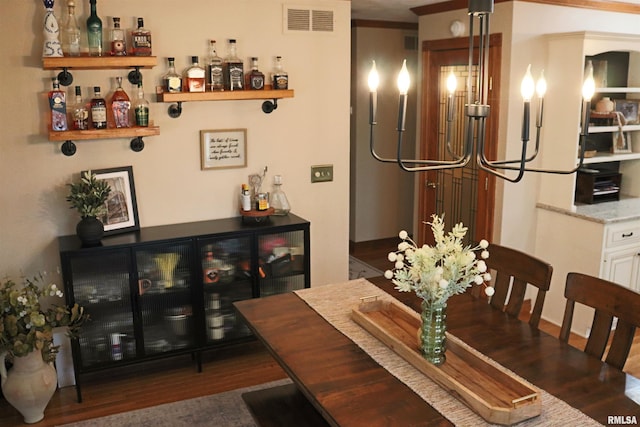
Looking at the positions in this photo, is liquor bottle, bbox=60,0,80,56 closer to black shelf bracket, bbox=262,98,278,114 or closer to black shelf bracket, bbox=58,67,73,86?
black shelf bracket, bbox=58,67,73,86

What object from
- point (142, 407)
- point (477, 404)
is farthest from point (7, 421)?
point (477, 404)

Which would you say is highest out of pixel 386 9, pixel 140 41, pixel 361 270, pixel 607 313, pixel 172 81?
pixel 386 9

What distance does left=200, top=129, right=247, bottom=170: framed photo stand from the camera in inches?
155

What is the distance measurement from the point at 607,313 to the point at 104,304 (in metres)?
2.63

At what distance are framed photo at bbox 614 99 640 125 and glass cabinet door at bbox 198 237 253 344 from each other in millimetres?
3121

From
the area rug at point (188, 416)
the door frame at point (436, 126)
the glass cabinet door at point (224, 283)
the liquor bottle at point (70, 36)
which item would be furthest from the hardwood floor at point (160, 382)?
the liquor bottle at point (70, 36)

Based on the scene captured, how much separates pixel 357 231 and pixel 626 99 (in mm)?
2745

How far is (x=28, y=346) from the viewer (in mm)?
3133

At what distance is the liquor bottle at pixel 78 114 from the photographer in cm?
346

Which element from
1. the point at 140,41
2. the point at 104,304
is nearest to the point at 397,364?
the point at 104,304

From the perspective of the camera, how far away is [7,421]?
330 centimetres

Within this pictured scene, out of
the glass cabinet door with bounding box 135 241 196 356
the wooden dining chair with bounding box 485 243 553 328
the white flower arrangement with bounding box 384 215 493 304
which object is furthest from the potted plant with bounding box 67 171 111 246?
the wooden dining chair with bounding box 485 243 553 328

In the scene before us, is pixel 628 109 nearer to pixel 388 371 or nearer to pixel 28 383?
pixel 388 371

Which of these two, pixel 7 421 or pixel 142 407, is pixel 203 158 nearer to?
pixel 142 407
